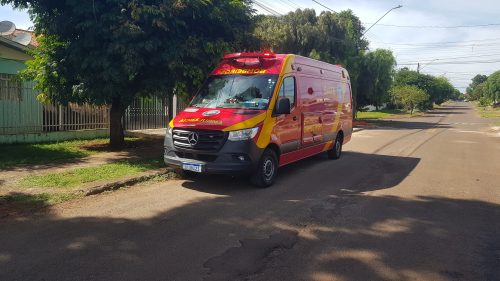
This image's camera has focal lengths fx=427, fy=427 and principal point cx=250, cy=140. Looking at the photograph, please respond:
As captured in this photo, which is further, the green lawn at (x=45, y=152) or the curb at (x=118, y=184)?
the green lawn at (x=45, y=152)

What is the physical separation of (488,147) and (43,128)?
52.8ft

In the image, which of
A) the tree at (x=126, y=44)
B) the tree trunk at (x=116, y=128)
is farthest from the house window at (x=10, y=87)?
the tree trunk at (x=116, y=128)

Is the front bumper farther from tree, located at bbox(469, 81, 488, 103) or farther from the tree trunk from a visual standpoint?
tree, located at bbox(469, 81, 488, 103)

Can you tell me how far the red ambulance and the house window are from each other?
670 cm

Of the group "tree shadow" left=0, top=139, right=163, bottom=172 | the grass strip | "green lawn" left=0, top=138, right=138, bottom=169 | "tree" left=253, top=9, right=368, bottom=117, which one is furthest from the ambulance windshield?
"tree" left=253, top=9, right=368, bottom=117

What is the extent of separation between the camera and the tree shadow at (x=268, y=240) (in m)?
4.16

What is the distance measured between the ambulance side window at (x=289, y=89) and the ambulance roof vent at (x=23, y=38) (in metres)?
10.7

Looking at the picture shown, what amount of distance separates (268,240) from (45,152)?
791 centimetres

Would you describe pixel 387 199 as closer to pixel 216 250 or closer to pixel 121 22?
pixel 216 250

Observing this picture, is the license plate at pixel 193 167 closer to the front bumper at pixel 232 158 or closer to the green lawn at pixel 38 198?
the front bumper at pixel 232 158

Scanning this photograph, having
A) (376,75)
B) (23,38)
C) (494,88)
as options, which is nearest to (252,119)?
(23,38)

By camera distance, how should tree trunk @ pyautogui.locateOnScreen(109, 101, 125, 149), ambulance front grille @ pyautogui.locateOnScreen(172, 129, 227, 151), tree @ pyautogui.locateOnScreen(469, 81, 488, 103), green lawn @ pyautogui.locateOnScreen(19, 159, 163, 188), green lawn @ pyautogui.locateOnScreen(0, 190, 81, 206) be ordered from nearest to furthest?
1. green lawn @ pyautogui.locateOnScreen(0, 190, 81, 206)
2. ambulance front grille @ pyautogui.locateOnScreen(172, 129, 227, 151)
3. green lawn @ pyautogui.locateOnScreen(19, 159, 163, 188)
4. tree trunk @ pyautogui.locateOnScreen(109, 101, 125, 149)
5. tree @ pyautogui.locateOnScreen(469, 81, 488, 103)

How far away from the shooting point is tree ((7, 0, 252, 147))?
937cm

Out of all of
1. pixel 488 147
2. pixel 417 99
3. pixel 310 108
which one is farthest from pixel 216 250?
pixel 417 99
